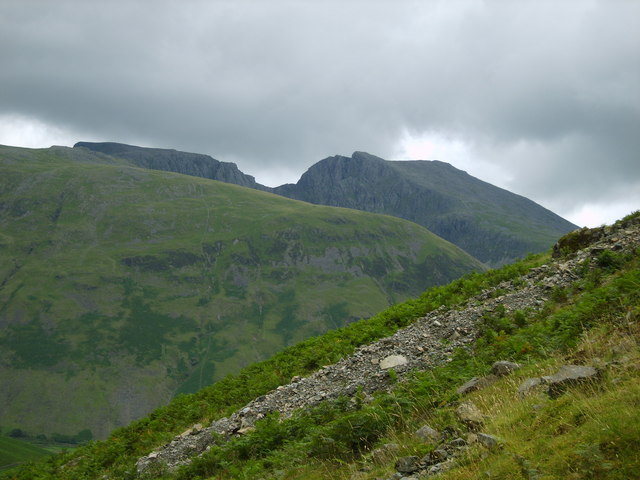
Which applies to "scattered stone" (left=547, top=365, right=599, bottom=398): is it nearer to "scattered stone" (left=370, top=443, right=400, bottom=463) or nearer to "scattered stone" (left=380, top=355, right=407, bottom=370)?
"scattered stone" (left=370, top=443, right=400, bottom=463)

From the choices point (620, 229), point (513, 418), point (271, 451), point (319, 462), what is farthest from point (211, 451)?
point (620, 229)

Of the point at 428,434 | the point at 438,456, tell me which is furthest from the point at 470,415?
the point at 438,456

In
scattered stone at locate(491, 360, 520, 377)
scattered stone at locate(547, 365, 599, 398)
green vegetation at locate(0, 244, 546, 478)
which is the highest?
scattered stone at locate(547, 365, 599, 398)

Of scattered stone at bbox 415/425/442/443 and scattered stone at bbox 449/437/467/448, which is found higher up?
scattered stone at bbox 449/437/467/448

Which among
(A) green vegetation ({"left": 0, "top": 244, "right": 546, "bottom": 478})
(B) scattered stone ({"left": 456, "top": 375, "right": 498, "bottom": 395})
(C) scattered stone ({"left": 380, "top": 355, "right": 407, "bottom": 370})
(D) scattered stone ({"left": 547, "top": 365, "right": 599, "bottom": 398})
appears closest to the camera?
(D) scattered stone ({"left": 547, "top": 365, "right": 599, "bottom": 398})

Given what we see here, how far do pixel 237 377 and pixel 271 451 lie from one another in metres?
13.5

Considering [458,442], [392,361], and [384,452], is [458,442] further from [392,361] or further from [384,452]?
[392,361]

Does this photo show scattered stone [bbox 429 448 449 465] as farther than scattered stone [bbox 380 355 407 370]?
No

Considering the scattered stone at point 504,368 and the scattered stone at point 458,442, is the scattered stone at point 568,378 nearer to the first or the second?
the scattered stone at point 458,442

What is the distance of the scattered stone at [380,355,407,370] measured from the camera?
1744 cm

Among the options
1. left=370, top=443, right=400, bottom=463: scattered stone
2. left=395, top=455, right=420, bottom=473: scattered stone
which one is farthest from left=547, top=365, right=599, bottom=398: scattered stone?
left=370, top=443, right=400, bottom=463: scattered stone

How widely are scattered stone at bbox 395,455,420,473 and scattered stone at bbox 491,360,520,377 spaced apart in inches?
173

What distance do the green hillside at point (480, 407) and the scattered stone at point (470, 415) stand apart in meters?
0.08

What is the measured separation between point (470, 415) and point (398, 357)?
26.7ft
